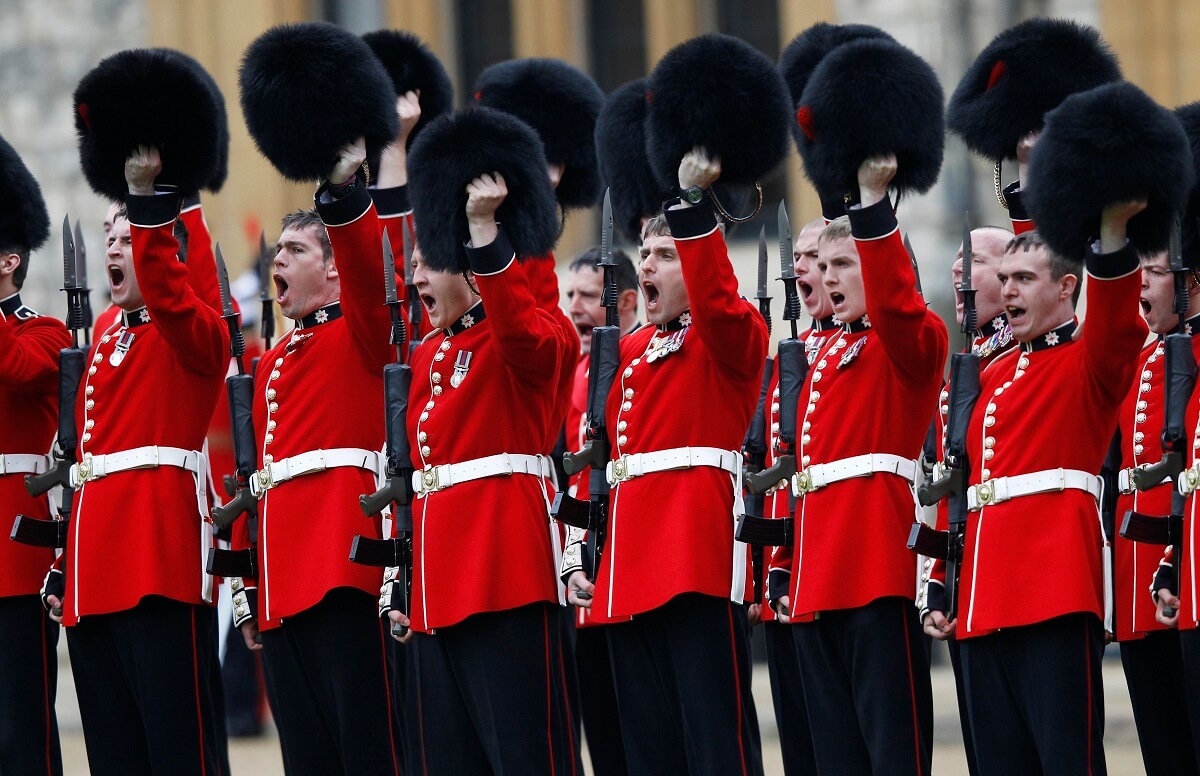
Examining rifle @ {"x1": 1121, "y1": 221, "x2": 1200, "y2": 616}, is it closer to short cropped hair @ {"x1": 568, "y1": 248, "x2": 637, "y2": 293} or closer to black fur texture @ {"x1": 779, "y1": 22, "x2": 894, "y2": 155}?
black fur texture @ {"x1": 779, "y1": 22, "x2": 894, "y2": 155}

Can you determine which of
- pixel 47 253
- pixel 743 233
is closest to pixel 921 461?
pixel 743 233

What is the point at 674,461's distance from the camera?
5281mm

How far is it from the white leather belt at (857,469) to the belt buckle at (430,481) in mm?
890

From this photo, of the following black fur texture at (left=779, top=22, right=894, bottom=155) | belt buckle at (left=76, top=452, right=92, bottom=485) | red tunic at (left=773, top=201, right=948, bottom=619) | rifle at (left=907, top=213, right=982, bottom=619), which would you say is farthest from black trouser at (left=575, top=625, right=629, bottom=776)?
black fur texture at (left=779, top=22, right=894, bottom=155)

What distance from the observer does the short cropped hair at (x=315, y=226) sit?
18.7 feet

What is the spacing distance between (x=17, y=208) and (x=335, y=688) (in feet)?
6.12

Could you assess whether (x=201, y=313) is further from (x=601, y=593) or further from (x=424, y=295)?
(x=601, y=593)

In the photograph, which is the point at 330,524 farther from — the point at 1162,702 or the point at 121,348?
the point at 1162,702

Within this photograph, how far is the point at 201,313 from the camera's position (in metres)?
5.70

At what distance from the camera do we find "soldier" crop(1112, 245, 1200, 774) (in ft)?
16.9

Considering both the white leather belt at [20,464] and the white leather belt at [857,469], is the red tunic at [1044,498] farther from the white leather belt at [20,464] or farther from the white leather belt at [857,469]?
the white leather belt at [20,464]

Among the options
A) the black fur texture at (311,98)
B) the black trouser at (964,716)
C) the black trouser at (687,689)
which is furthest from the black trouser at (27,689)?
the black trouser at (964,716)

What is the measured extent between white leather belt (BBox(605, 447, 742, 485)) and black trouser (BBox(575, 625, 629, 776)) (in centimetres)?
87

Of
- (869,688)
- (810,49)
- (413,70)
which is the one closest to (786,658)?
(869,688)
